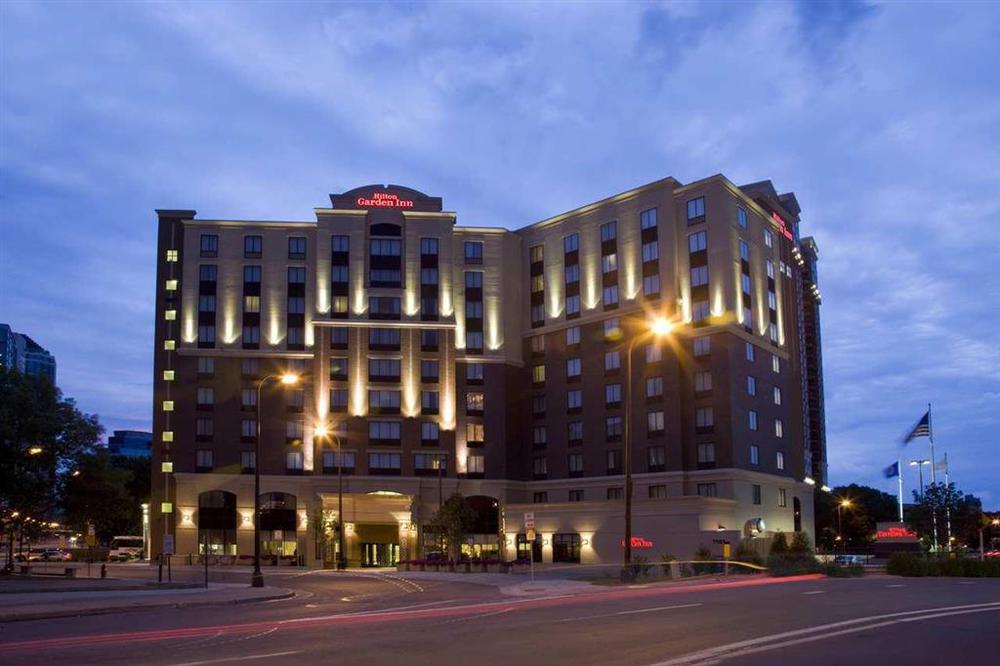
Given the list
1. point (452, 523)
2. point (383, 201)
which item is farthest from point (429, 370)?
point (452, 523)

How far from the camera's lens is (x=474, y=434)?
99.6 metres

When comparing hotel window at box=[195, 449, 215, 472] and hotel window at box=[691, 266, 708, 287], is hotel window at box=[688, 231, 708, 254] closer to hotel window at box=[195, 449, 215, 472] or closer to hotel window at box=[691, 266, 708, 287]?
hotel window at box=[691, 266, 708, 287]

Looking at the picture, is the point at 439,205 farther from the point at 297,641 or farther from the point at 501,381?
the point at 297,641

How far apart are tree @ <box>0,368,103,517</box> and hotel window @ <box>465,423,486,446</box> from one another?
42340mm

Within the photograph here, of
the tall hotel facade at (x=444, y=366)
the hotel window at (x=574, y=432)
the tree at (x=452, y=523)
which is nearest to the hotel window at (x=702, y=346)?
the tall hotel facade at (x=444, y=366)

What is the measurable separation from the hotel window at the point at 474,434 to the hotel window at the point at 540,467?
5.80 metres

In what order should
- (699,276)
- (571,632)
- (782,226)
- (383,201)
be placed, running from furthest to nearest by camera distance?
(383,201) → (782,226) → (699,276) → (571,632)

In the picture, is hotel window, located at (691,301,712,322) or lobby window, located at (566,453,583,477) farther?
lobby window, located at (566,453,583,477)

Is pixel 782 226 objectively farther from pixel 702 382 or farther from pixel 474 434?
pixel 474 434

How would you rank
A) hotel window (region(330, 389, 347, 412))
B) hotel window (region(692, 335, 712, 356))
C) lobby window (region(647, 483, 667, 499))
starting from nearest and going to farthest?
hotel window (region(692, 335, 712, 356))
lobby window (region(647, 483, 667, 499))
hotel window (region(330, 389, 347, 412))

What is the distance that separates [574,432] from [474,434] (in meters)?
10.0

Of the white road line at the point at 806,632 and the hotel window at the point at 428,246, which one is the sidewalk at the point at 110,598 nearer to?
the white road line at the point at 806,632

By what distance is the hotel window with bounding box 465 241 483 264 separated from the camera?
103 m

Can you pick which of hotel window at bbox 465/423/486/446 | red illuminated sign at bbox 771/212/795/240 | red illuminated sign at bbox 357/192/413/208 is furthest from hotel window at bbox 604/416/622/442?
red illuminated sign at bbox 357/192/413/208
